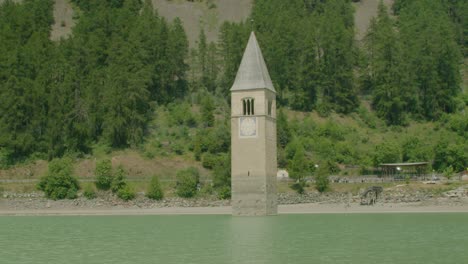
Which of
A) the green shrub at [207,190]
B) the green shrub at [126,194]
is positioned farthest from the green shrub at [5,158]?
the green shrub at [207,190]

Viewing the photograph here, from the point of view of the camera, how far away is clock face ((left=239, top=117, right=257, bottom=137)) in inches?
2058

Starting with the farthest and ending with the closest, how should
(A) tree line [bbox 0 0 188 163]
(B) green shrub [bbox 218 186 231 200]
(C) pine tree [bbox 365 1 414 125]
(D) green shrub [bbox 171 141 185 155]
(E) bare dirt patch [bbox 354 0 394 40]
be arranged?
(E) bare dirt patch [bbox 354 0 394 40], (C) pine tree [bbox 365 1 414 125], (D) green shrub [bbox 171 141 185 155], (A) tree line [bbox 0 0 188 163], (B) green shrub [bbox 218 186 231 200]

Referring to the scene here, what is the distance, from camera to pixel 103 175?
62750 mm

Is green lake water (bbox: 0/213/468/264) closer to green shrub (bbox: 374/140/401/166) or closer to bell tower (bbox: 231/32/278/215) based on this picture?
bell tower (bbox: 231/32/278/215)

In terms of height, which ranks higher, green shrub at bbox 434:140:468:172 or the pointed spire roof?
the pointed spire roof

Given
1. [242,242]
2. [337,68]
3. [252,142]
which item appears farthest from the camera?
[337,68]

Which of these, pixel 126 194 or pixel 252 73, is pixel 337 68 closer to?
pixel 252 73

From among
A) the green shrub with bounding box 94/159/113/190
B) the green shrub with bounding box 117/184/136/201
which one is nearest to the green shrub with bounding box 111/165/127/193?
the green shrub with bounding box 117/184/136/201

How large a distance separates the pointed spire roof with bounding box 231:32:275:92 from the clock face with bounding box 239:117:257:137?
2307 millimetres

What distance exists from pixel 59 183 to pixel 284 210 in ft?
64.3

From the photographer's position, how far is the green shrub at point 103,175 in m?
62.8

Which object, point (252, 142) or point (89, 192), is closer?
point (252, 142)

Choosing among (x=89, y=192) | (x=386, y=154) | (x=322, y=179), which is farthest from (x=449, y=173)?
(x=89, y=192)

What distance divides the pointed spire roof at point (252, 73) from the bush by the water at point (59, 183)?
61.1ft
